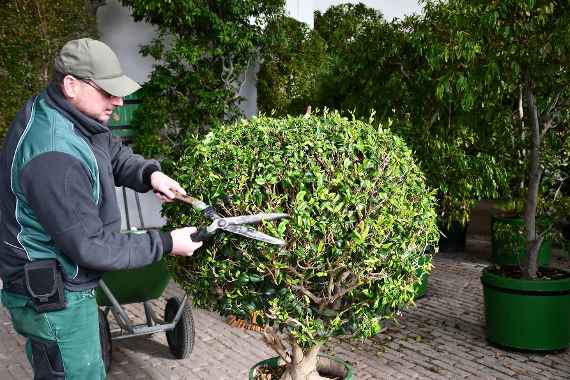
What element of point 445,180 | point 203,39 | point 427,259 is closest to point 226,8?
point 203,39

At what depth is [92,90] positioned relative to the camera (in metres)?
2.59

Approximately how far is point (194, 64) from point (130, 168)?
21.5 ft

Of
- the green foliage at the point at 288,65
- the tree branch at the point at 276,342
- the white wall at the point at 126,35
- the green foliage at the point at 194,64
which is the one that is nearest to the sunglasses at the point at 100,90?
the tree branch at the point at 276,342

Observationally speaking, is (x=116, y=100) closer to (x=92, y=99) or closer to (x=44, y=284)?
(x=92, y=99)

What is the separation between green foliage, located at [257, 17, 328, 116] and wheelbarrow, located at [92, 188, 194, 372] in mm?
4603

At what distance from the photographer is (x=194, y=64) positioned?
31.2 ft

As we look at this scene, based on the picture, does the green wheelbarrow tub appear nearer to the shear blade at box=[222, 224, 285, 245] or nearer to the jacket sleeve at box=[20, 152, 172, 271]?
the shear blade at box=[222, 224, 285, 245]

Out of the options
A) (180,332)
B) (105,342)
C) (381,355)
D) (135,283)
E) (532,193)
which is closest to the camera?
(105,342)

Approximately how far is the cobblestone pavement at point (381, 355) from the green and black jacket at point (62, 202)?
2824 mm

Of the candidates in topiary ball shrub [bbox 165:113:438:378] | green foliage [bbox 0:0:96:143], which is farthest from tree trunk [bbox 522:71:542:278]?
green foliage [bbox 0:0:96:143]

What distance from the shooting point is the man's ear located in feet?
8.43

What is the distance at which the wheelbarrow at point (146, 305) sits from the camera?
509 centimetres

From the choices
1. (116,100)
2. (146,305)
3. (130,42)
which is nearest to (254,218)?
(116,100)

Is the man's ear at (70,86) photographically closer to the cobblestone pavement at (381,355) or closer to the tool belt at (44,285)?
the tool belt at (44,285)
